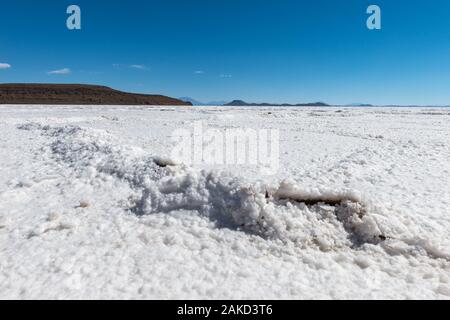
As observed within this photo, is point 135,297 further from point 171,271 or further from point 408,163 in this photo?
point 408,163

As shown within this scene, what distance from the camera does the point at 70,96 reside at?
333ft

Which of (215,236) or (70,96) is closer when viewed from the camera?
(215,236)

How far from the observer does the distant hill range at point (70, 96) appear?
94250 millimetres

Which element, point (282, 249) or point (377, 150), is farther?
point (377, 150)

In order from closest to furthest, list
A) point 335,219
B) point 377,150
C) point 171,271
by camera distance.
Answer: point 171,271, point 335,219, point 377,150

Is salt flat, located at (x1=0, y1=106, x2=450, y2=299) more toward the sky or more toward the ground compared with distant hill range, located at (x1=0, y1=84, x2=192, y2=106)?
more toward the ground

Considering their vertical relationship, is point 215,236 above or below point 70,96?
below

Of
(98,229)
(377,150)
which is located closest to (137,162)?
(98,229)

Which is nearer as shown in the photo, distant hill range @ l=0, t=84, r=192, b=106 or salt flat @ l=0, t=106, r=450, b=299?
salt flat @ l=0, t=106, r=450, b=299

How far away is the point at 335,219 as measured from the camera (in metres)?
4.88

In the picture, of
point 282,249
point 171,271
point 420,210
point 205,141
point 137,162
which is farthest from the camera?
point 205,141

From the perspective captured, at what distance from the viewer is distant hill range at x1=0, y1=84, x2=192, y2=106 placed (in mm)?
94250
